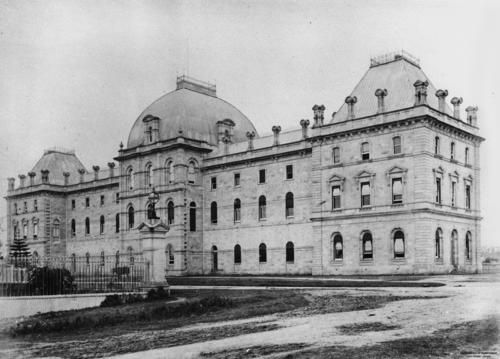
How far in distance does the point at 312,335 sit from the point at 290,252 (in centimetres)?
3544

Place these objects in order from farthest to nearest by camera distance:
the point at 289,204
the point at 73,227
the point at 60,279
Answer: the point at 73,227 → the point at 289,204 → the point at 60,279

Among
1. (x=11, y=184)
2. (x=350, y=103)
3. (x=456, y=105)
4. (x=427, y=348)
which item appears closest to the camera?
(x=427, y=348)

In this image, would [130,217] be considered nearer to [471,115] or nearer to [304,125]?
[304,125]

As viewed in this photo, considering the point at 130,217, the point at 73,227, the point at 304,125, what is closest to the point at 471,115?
the point at 304,125

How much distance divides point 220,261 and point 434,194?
20706 millimetres

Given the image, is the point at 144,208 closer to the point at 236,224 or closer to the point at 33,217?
the point at 236,224

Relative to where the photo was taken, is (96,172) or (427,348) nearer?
(427,348)

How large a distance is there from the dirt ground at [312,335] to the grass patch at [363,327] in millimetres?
21

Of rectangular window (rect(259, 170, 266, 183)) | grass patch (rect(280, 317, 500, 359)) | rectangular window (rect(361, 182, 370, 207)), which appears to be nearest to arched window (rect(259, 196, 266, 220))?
rectangular window (rect(259, 170, 266, 183))

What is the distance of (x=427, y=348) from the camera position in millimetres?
10703

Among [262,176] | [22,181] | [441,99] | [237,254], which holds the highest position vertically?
[441,99]

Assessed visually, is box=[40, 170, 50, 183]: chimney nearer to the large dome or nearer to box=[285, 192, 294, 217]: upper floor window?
the large dome

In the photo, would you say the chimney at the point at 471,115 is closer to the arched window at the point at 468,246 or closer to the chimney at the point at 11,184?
the arched window at the point at 468,246

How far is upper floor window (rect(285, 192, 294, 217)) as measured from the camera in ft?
158
